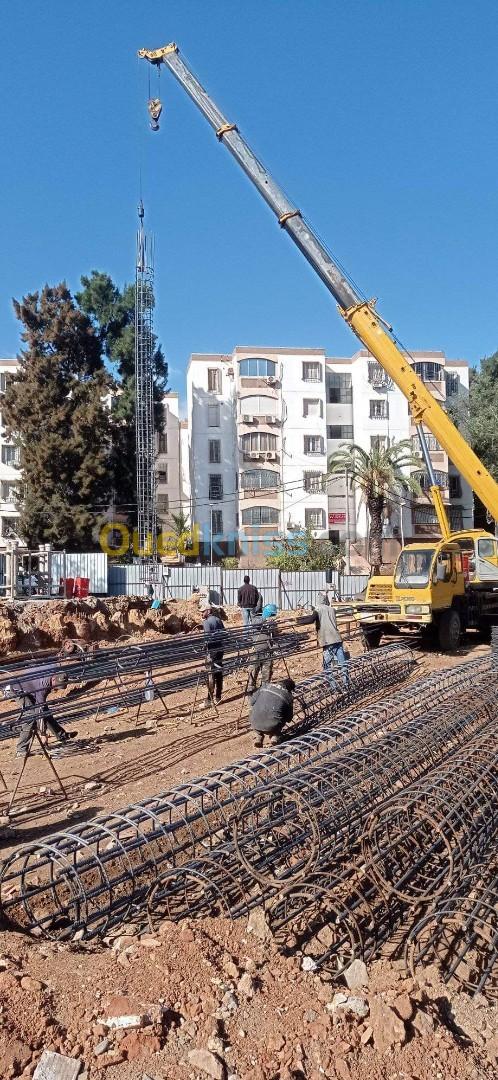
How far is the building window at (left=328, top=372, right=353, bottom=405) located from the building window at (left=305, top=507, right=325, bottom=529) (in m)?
6.53

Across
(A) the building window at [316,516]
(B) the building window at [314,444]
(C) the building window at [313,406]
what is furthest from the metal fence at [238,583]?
(C) the building window at [313,406]

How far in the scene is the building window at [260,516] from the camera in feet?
137

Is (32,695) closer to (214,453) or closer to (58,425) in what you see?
(58,425)

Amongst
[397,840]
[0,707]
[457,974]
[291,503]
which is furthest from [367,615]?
[291,503]

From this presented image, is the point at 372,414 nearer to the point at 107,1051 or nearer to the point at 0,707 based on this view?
the point at 0,707

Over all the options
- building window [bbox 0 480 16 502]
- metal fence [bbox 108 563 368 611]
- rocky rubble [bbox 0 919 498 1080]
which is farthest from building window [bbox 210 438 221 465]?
rocky rubble [bbox 0 919 498 1080]

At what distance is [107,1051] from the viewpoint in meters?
3.21

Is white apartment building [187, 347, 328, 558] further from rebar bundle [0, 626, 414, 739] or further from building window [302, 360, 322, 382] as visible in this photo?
rebar bundle [0, 626, 414, 739]

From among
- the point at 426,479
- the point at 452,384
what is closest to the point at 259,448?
the point at 426,479

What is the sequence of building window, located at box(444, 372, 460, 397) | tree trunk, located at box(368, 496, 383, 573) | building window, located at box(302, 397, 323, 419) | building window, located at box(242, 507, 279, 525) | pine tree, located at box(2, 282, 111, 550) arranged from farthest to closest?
building window, located at box(444, 372, 460, 397), building window, located at box(302, 397, 323, 419), building window, located at box(242, 507, 279, 525), tree trunk, located at box(368, 496, 383, 573), pine tree, located at box(2, 282, 111, 550)

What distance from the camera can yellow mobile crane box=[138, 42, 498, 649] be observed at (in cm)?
1505

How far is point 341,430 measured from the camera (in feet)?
145

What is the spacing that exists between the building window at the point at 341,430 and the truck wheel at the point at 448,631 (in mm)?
28941

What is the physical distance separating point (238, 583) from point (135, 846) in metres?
24.2
